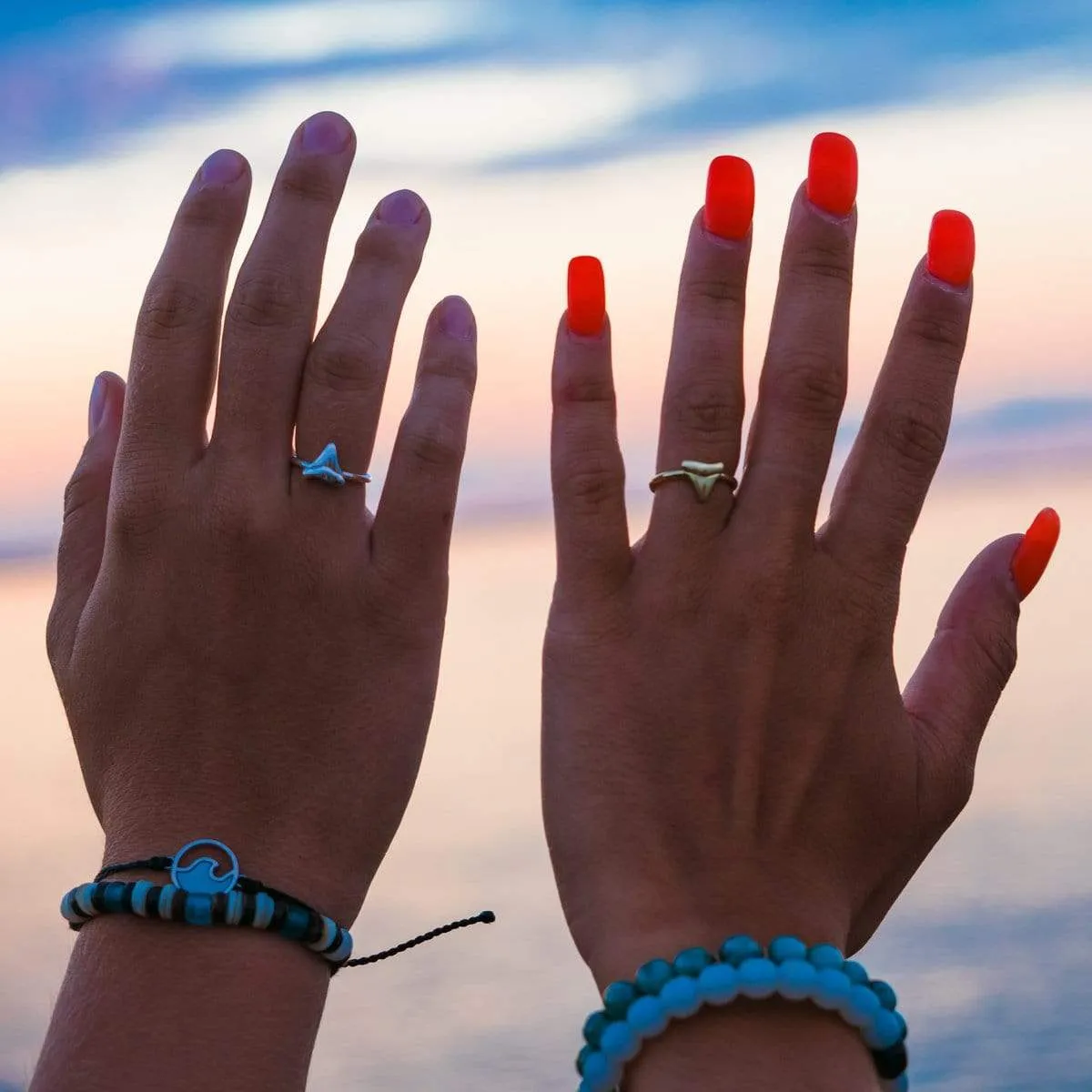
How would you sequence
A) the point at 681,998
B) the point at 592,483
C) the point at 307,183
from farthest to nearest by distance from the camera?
1. the point at 307,183
2. the point at 592,483
3. the point at 681,998

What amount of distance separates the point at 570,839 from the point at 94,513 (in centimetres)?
140

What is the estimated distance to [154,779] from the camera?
2242 millimetres

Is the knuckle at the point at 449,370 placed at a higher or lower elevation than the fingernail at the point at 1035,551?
higher

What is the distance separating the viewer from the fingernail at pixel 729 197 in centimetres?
231

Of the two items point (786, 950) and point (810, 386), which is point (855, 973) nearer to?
point (786, 950)

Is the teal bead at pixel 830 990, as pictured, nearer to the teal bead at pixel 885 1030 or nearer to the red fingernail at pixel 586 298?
the teal bead at pixel 885 1030

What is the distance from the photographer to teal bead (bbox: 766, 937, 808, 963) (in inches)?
70.5

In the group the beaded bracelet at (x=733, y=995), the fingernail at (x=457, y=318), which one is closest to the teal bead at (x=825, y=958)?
the beaded bracelet at (x=733, y=995)

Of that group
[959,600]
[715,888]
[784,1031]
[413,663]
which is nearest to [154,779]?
[413,663]

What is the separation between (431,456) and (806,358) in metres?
0.72

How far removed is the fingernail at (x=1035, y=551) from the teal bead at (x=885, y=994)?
1.01m

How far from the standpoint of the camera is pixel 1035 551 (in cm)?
253

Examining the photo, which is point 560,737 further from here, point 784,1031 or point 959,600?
point 959,600

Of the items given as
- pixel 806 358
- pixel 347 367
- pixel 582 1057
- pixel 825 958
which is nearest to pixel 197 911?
pixel 582 1057
